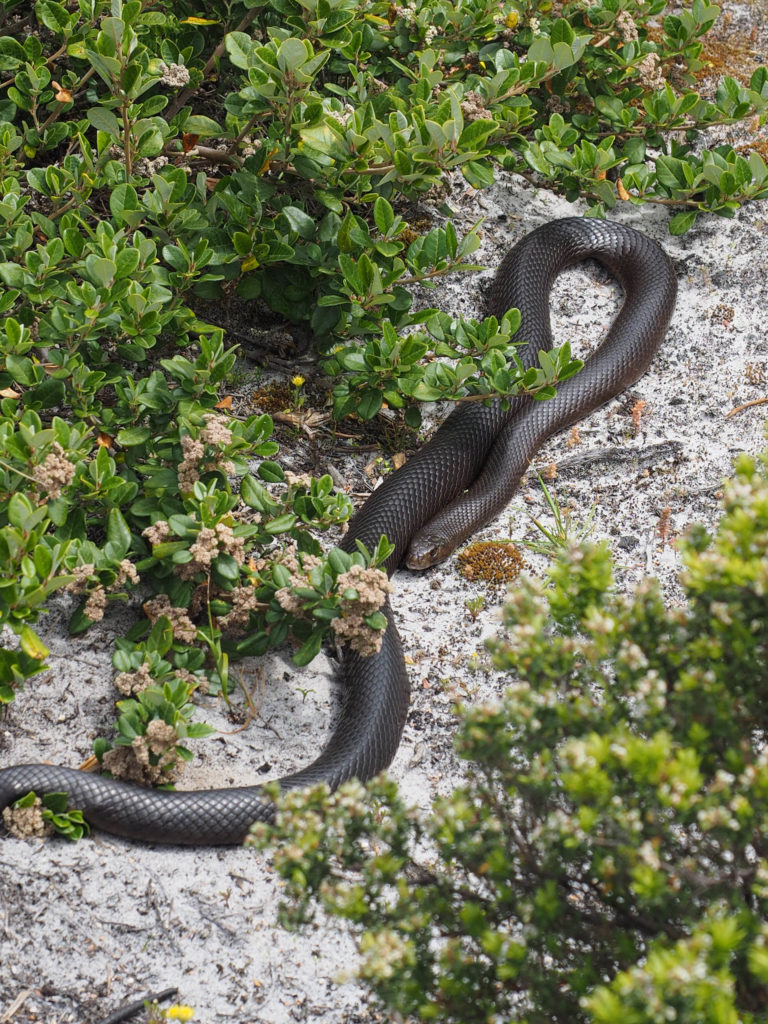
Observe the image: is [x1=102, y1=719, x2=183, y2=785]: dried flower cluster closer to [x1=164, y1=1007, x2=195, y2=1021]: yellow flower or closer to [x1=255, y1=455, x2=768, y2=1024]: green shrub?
[x1=164, y1=1007, x2=195, y2=1021]: yellow flower

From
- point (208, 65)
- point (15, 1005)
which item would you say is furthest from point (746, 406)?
point (15, 1005)

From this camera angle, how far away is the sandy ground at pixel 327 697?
10.2 feet

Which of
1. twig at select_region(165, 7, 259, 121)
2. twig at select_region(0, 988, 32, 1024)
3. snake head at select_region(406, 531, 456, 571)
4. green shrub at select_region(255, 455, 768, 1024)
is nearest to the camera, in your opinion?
green shrub at select_region(255, 455, 768, 1024)

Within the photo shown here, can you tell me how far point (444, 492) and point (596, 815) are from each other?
3008mm

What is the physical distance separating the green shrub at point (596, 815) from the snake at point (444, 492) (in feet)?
4.17

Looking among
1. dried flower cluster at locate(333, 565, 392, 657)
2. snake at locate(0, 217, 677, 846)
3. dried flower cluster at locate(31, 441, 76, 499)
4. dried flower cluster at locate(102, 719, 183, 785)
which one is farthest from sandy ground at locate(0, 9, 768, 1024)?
dried flower cluster at locate(31, 441, 76, 499)

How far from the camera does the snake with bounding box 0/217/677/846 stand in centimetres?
338

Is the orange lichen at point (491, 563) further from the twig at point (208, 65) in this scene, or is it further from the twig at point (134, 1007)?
the twig at point (208, 65)

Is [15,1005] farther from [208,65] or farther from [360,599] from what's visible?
[208,65]

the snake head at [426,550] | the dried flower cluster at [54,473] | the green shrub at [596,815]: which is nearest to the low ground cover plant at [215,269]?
the dried flower cluster at [54,473]

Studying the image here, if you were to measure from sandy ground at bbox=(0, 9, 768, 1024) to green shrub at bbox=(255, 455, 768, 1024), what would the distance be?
10.3 inches

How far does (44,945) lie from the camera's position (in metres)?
3.11

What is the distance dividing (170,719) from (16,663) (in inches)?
20.6

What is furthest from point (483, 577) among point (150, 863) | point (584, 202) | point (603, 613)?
point (584, 202)
